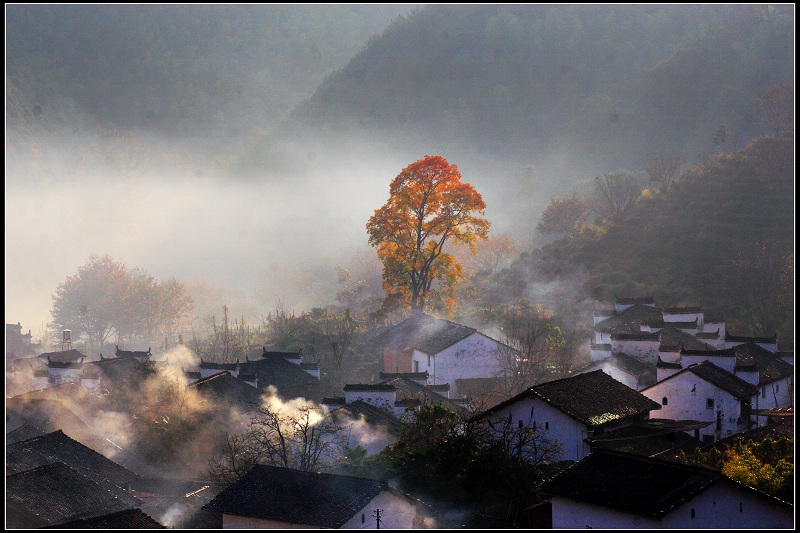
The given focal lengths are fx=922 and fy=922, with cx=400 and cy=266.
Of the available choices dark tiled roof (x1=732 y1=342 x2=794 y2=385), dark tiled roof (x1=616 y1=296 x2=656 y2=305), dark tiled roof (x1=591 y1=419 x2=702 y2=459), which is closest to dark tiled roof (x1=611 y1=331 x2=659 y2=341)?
dark tiled roof (x1=732 y1=342 x2=794 y2=385)

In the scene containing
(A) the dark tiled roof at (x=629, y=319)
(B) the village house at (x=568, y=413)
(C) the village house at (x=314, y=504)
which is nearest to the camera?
(C) the village house at (x=314, y=504)

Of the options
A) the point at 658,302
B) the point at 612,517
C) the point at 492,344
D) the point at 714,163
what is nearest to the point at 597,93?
the point at 714,163

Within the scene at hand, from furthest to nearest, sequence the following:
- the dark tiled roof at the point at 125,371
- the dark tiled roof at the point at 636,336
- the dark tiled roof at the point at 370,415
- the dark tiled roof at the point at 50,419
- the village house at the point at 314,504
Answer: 1. the dark tiled roof at the point at 125,371
2. the dark tiled roof at the point at 636,336
3. the dark tiled roof at the point at 50,419
4. the dark tiled roof at the point at 370,415
5. the village house at the point at 314,504

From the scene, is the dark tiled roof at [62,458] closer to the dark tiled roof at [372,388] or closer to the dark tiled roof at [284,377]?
the dark tiled roof at [372,388]

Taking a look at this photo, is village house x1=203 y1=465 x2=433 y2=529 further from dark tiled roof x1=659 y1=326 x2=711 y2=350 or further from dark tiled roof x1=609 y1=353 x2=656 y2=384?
dark tiled roof x1=659 y1=326 x2=711 y2=350

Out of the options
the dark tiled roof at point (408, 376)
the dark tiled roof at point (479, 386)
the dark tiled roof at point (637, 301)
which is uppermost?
the dark tiled roof at point (637, 301)

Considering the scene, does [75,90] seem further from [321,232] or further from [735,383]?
[735,383]

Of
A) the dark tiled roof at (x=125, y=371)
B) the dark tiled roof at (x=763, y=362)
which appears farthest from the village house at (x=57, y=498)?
the dark tiled roof at (x=763, y=362)
